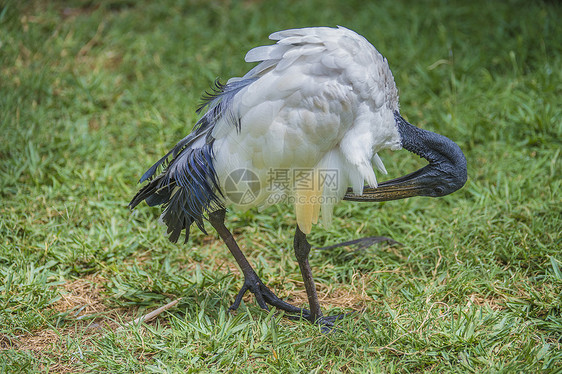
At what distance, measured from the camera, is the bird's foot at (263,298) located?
3.44 m

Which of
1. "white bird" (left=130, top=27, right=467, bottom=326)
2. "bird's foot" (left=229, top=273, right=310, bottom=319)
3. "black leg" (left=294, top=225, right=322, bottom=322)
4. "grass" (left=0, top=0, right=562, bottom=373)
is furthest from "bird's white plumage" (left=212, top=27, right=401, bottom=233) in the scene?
"grass" (left=0, top=0, right=562, bottom=373)

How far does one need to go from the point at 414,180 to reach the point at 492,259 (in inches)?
31.5

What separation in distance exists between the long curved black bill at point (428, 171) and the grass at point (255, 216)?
0.56 metres

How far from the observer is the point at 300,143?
2.96 m

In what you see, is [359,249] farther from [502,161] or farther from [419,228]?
[502,161]

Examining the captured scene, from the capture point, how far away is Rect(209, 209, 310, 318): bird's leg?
3438mm

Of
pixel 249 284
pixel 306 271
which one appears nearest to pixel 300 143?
pixel 306 271

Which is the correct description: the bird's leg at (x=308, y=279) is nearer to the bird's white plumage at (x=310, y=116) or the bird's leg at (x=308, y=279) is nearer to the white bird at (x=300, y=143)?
the white bird at (x=300, y=143)

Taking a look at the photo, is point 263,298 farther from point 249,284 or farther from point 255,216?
point 255,216

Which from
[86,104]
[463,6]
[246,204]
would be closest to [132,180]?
[86,104]

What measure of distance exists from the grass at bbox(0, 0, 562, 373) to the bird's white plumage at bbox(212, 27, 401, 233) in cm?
80

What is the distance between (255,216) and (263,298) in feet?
2.93

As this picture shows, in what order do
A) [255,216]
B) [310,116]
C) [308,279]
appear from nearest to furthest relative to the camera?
[310,116] → [308,279] → [255,216]

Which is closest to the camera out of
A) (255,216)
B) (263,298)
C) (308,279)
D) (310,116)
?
(310,116)
